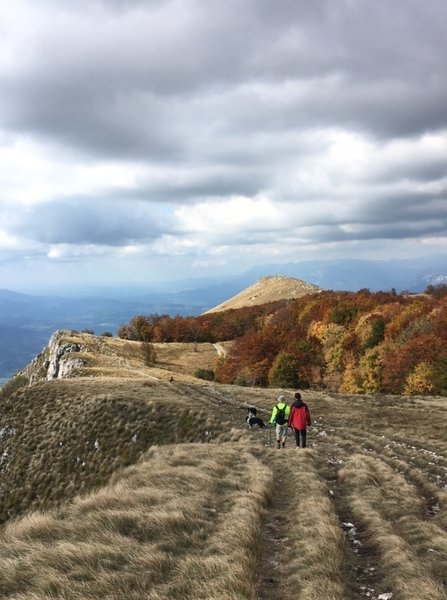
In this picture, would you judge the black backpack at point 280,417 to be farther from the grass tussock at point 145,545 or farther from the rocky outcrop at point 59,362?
the rocky outcrop at point 59,362

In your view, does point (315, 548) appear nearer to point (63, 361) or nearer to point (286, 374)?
point (63, 361)

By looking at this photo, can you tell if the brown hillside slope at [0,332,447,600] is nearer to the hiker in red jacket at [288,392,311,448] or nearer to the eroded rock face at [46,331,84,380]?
the hiker in red jacket at [288,392,311,448]

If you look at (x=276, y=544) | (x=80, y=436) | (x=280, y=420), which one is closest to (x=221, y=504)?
(x=276, y=544)

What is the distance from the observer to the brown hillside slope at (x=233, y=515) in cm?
934

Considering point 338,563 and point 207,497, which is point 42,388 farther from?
point 338,563

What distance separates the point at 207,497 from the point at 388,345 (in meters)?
72.9

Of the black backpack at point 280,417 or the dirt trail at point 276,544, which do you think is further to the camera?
the black backpack at point 280,417

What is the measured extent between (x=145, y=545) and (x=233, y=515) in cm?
359

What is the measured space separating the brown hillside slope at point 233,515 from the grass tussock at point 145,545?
0.13ft

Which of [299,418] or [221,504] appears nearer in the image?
[221,504]

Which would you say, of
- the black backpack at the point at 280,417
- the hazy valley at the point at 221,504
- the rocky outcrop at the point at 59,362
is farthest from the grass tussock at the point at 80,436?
the rocky outcrop at the point at 59,362

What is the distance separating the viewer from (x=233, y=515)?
13766mm

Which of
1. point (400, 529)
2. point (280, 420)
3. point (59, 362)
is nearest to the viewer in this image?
point (400, 529)

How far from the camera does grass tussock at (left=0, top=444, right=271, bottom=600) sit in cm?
889
